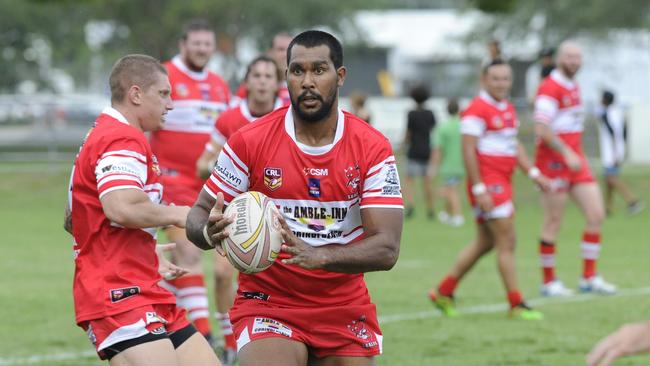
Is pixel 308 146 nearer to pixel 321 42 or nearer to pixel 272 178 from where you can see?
pixel 272 178

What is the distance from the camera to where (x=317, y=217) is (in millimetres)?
5707

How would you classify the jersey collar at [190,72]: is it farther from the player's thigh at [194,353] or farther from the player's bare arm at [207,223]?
the player's bare arm at [207,223]

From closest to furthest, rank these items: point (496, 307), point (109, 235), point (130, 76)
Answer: point (109, 235)
point (130, 76)
point (496, 307)

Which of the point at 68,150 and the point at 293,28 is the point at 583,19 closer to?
the point at 293,28

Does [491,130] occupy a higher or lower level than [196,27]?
lower

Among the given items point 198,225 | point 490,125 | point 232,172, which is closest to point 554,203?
point 490,125

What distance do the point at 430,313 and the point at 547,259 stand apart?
1.76m

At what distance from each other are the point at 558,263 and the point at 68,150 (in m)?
20.0

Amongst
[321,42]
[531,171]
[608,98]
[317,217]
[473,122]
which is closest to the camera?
[321,42]

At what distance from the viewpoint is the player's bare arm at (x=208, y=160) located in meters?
9.32

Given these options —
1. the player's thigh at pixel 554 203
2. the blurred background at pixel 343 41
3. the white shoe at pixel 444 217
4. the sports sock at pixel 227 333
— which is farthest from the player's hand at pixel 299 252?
the blurred background at pixel 343 41

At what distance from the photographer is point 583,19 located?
45.7m

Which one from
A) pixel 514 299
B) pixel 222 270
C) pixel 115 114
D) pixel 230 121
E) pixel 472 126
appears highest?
pixel 115 114

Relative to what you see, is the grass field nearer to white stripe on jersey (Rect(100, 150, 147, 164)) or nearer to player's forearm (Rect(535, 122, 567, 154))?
player's forearm (Rect(535, 122, 567, 154))
